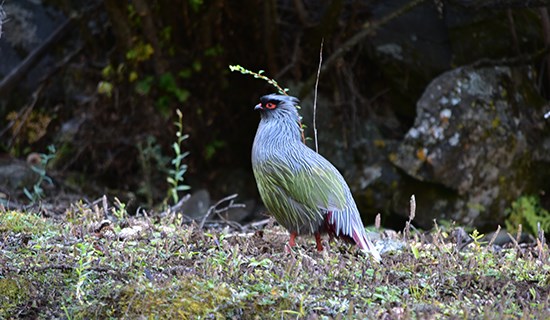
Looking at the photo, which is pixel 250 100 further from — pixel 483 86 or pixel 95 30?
pixel 483 86

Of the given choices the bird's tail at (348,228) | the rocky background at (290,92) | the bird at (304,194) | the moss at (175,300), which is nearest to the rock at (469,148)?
the rocky background at (290,92)

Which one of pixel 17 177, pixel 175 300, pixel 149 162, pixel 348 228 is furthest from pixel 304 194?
pixel 17 177

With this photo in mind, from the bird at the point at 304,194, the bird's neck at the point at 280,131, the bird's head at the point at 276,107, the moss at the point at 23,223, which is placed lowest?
the moss at the point at 23,223

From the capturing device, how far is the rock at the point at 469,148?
7816 mm

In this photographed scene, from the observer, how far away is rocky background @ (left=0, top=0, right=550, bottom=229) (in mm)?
7957

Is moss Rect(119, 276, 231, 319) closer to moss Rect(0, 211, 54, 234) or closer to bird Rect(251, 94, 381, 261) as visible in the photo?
bird Rect(251, 94, 381, 261)

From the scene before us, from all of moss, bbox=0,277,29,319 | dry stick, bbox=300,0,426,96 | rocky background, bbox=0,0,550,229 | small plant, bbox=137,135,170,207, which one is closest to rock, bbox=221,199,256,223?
rocky background, bbox=0,0,550,229

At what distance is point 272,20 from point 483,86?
2422 mm

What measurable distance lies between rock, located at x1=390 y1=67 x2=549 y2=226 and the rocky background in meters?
0.01

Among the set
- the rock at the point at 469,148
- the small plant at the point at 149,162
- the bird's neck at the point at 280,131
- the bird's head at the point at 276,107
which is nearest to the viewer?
the bird's neck at the point at 280,131

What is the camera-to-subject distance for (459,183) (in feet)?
25.7

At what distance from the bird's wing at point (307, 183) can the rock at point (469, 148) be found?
314cm

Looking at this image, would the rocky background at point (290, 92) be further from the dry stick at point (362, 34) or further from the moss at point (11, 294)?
the moss at point (11, 294)

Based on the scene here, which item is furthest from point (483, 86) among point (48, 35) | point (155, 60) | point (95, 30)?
point (48, 35)
